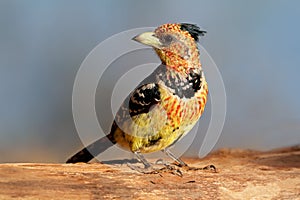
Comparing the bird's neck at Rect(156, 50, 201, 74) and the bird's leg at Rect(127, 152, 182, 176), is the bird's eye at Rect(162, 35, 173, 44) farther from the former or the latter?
the bird's leg at Rect(127, 152, 182, 176)

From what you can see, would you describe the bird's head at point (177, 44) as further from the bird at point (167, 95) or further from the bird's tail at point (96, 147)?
the bird's tail at point (96, 147)

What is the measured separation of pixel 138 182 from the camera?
604 millimetres

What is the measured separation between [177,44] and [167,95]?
0.21 feet

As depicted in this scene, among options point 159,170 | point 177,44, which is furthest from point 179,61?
point 159,170

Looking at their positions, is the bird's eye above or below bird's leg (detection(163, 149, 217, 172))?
above

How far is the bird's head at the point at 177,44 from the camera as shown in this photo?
2.09 ft

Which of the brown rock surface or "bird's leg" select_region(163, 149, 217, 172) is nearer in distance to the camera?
the brown rock surface

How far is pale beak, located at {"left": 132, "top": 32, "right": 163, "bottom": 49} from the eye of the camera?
623 millimetres

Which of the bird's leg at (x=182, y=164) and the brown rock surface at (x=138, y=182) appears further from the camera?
the bird's leg at (x=182, y=164)

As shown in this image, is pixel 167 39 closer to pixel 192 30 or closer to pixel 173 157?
pixel 192 30

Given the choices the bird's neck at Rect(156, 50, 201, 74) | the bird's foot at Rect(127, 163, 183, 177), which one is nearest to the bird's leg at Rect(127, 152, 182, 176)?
the bird's foot at Rect(127, 163, 183, 177)

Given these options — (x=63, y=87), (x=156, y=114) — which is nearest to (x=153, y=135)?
(x=156, y=114)

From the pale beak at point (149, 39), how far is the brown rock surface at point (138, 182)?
6.1 inches

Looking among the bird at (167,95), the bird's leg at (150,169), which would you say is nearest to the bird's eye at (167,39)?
the bird at (167,95)
